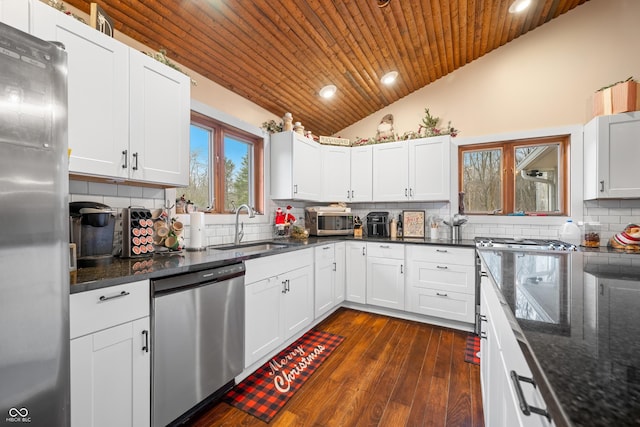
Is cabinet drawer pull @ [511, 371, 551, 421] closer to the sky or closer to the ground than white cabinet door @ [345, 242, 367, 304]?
closer to the sky

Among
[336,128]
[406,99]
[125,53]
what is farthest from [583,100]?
[125,53]

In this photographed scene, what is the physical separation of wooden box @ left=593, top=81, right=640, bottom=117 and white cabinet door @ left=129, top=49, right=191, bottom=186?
381 cm

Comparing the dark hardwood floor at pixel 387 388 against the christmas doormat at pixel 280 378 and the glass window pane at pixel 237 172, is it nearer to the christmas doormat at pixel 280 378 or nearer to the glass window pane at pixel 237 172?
the christmas doormat at pixel 280 378

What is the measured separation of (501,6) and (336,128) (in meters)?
2.34

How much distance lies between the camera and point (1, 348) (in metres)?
0.86

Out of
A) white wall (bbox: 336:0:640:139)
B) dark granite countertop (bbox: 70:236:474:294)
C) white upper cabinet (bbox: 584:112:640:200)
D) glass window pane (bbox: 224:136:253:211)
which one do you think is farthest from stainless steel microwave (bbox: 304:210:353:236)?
white upper cabinet (bbox: 584:112:640:200)

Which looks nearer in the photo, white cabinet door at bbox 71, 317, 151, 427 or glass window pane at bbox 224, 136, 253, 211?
white cabinet door at bbox 71, 317, 151, 427

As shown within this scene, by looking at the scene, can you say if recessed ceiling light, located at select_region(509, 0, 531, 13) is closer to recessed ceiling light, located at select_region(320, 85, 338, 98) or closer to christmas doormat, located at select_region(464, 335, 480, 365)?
recessed ceiling light, located at select_region(320, 85, 338, 98)

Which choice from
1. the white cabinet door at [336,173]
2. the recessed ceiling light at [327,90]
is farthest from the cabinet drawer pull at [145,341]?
the recessed ceiling light at [327,90]

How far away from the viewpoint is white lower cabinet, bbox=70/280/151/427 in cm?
114

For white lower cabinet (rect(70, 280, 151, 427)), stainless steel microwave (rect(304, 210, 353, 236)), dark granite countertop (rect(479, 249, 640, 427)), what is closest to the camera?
dark granite countertop (rect(479, 249, 640, 427))

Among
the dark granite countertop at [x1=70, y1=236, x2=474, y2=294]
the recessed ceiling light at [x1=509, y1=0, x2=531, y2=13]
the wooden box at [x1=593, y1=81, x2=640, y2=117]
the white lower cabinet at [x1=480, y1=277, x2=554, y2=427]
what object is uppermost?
the recessed ceiling light at [x1=509, y1=0, x2=531, y2=13]

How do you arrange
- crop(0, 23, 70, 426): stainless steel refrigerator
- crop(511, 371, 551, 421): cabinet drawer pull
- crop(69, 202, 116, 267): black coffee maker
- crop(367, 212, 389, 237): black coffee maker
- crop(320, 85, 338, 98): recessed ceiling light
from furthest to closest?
crop(367, 212, 389, 237): black coffee maker < crop(320, 85, 338, 98): recessed ceiling light < crop(69, 202, 116, 267): black coffee maker < crop(0, 23, 70, 426): stainless steel refrigerator < crop(511, 371, 551, 421): cabinet drawer pull

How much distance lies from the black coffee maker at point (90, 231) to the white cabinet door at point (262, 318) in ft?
3.02
